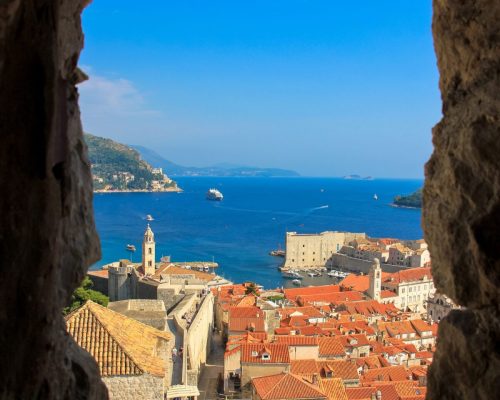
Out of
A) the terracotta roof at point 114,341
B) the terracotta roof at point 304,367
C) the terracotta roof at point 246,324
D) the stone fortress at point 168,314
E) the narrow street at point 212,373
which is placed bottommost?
the narrow street at point 212,373

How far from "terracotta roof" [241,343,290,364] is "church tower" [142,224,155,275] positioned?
1990 centimetres

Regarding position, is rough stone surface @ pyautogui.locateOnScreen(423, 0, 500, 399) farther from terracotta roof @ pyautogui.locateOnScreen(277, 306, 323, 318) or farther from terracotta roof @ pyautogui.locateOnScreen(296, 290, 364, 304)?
terracotta roof @ pyautogui.locateOnScreen(296, 290, 364, 304)

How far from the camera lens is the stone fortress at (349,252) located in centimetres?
8175

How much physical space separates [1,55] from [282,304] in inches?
1691

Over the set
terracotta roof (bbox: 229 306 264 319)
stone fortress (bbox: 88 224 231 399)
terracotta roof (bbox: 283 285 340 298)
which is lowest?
terracotta roof (bbox: 283 285 340 298)

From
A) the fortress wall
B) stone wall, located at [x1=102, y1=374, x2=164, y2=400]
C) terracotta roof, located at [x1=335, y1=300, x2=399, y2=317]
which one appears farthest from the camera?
the fortress wall

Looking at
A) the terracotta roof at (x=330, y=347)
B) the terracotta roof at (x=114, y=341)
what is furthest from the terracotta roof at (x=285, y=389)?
the terracotta roof at (x=330, y=347)

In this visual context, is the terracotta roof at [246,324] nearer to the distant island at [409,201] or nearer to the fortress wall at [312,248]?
the fortress wall at [312,248]

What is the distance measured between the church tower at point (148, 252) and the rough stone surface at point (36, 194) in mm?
37980

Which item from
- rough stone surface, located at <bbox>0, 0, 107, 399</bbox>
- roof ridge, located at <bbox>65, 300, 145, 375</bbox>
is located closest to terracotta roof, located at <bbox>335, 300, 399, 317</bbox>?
roof ridge, located at <bbox>65, 300, 145, 375</bbox>

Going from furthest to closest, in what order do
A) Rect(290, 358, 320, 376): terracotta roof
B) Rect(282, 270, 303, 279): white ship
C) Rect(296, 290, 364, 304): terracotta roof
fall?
1. Rect(282, 270, 303, 279): white ship
2. Rect(296, 290, 364, 304): terracotta roof
3. Rect(290, 358, 320, 376): terracotta roof

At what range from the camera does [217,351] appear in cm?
3161

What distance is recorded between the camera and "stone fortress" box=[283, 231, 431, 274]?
268ft

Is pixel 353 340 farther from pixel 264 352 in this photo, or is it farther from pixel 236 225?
pixel 236 225
